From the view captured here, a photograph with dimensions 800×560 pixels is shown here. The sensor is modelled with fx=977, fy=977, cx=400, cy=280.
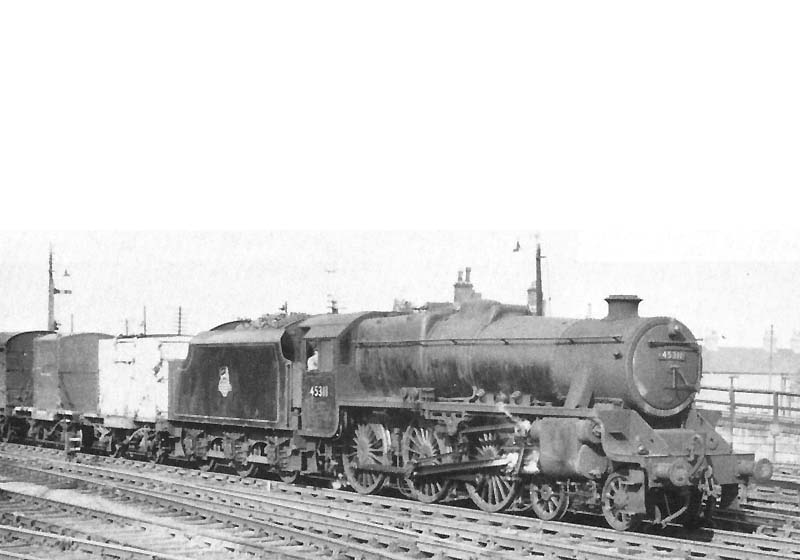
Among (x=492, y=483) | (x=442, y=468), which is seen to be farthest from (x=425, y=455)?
(x=492, y=483)

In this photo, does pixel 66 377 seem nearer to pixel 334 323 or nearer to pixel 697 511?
pixel 334 323

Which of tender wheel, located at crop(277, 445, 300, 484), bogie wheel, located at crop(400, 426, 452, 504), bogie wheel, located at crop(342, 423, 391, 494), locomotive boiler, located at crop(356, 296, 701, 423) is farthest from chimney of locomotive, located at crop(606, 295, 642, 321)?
tender wheel, located at crop(277, 445, 300, 484)

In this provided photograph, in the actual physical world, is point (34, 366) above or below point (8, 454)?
above

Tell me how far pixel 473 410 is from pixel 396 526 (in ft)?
6.15

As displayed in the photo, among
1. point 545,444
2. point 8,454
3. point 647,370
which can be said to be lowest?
point 8,454

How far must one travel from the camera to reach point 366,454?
Answer: 1540 centimetres

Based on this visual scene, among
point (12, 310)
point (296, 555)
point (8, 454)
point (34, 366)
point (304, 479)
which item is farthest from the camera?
point (12, 310)

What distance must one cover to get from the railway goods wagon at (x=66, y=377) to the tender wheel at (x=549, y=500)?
45.9 ft

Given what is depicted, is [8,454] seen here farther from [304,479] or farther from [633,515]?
[633,515]

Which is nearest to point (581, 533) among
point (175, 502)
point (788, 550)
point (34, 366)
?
point (788, 550)

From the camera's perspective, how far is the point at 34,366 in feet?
88.6

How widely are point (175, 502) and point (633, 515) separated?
263 inches

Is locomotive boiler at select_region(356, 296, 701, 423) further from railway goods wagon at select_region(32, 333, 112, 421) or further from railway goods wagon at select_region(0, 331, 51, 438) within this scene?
railway goods wagon at select_region(0, 331, 51, 438)

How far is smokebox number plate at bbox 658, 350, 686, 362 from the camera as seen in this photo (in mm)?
12094
